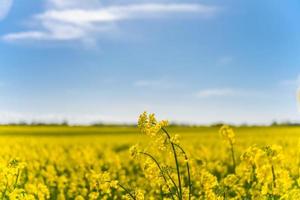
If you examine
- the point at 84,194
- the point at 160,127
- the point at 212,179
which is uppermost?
the point at 160,127

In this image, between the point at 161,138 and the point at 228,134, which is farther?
the point at 228,134

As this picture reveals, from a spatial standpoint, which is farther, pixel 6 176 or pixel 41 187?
pixel 41 187

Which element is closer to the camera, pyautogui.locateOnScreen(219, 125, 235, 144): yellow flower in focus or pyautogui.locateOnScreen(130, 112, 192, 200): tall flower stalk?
pyautogui.locateOnScreen(130, 112, 192, 200): tall flower stalk

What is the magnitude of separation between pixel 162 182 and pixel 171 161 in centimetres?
905

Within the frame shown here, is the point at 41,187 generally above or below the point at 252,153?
below

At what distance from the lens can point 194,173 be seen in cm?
418

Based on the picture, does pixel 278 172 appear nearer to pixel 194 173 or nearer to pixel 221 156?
pixel 194 173

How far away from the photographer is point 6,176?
4902 millimetres

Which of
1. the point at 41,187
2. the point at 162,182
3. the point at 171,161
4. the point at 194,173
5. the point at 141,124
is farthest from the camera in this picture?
the point at 171,161

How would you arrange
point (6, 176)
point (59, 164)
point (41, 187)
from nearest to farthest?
point (6, 176), point (41, 187), point (59, 164)

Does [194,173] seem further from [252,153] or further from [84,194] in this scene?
[84,194]

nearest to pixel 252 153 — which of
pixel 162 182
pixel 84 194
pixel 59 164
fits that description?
pixel 162 182

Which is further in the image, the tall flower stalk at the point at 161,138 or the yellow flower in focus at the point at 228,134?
the yellow flower in focus at the point at 228,134

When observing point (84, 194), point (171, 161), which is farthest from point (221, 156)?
point (84, 194)
